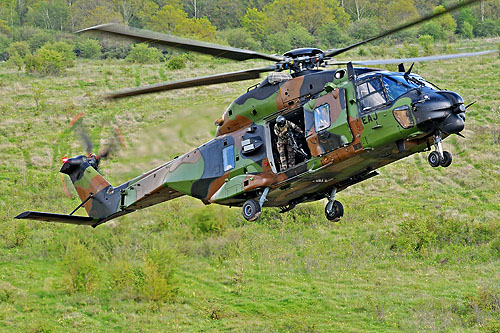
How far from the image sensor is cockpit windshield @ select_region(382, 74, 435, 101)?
15.9 m

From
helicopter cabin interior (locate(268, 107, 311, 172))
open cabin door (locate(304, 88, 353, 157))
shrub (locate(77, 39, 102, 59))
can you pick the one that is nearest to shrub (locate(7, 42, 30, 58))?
shrub (locate(77, 39, 102, 59))

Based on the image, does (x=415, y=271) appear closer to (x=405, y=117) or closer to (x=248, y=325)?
(x=248, y=325)

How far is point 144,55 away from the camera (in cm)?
8038

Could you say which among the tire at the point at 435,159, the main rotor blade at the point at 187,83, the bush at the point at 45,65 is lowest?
the tire at the point at 435,159

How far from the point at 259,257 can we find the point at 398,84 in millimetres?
16606

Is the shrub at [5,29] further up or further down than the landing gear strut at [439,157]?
further up

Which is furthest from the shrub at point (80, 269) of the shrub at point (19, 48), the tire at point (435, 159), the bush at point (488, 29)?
the bush at point (488, 29)

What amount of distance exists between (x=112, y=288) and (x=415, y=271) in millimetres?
12658

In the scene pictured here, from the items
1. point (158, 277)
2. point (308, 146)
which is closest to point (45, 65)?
point (158, 277)

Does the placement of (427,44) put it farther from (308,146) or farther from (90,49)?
(308,146)

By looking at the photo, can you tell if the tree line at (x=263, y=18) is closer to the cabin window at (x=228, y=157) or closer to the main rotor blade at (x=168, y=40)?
the cabin window at (x=228, y=157)

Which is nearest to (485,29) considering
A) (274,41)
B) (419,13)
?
(419,13)

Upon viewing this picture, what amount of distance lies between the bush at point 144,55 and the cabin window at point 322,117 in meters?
62.8

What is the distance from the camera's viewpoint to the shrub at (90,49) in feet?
285
